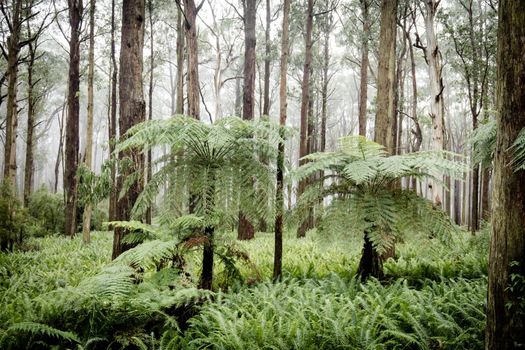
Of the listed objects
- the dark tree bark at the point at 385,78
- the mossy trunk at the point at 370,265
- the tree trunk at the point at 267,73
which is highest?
the tree trunk at the point at 267,73

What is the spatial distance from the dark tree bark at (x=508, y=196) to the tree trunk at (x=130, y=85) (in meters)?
4.92

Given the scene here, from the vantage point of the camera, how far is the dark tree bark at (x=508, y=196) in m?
2.16

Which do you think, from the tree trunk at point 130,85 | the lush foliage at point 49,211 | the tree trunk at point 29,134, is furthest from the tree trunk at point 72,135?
the tree trunk at point 130,85

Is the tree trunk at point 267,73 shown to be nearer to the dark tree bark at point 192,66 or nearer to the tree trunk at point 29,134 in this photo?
the dark tree bark at point 192,66

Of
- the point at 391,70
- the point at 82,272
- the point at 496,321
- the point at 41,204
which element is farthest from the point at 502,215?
the point at 41,204

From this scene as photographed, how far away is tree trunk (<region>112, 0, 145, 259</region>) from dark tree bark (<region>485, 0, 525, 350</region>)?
16.1ft

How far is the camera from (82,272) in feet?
21.5

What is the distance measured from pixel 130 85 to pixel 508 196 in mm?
5467

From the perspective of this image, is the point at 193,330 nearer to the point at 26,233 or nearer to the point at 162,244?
the point at 162,244

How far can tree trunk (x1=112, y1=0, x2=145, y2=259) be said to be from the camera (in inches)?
230

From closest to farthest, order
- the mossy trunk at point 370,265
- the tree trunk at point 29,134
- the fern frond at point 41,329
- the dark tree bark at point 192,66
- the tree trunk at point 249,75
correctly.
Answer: the fern frond at point 41,329, the mossy trunk at point 370,265, the dark tree bark at point 192,66, the tree trunk at point 249,75, the tree trunk at point 29,134

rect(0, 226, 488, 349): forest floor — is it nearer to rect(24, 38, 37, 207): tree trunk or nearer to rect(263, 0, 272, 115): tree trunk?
rect(263, 0, 272, 115): tree trunk

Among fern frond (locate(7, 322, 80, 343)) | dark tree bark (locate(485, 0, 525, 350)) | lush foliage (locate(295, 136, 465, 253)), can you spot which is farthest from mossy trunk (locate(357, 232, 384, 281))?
fern frond (locate(7, 322, 80, 343))

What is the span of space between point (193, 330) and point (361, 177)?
2.16 meters
